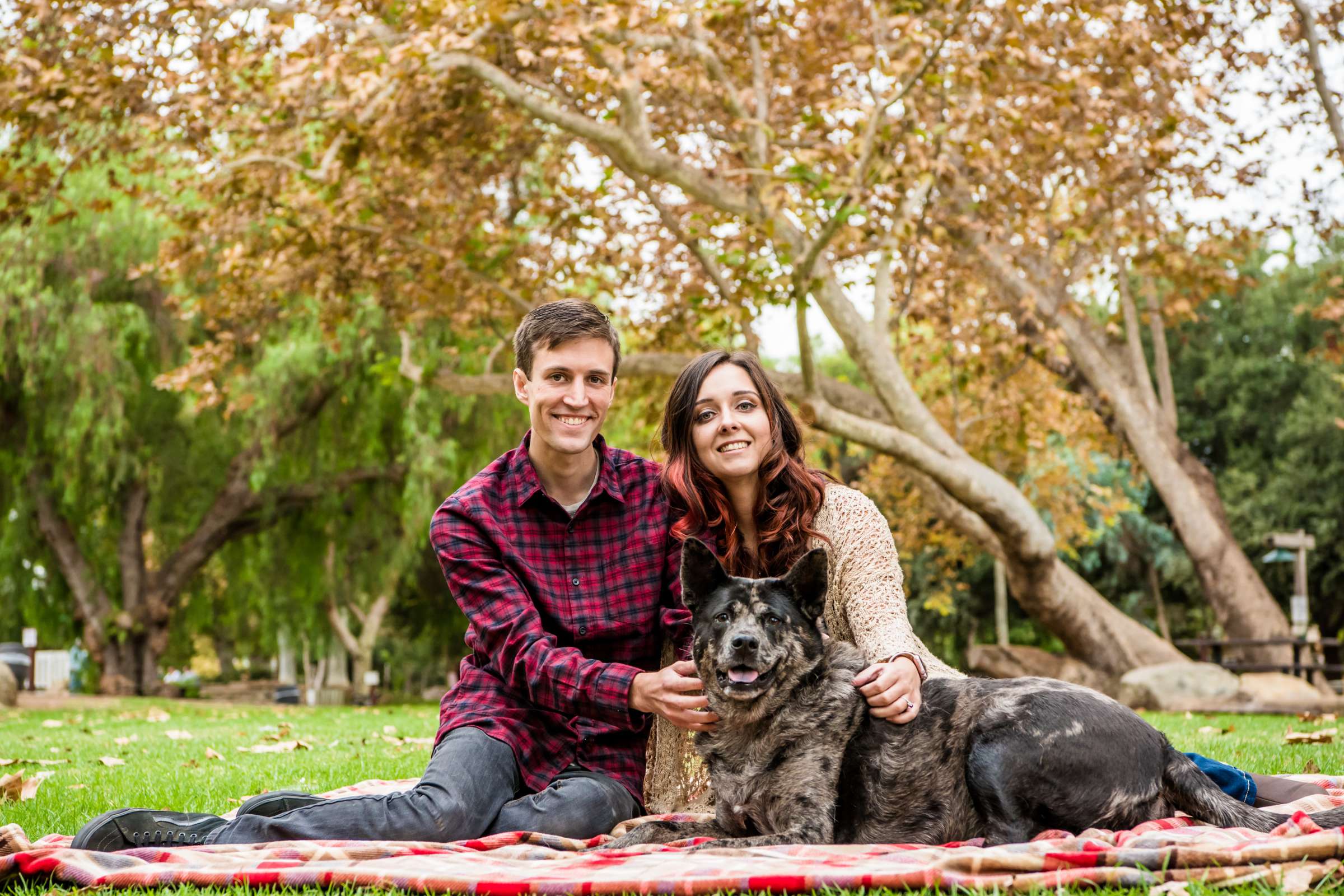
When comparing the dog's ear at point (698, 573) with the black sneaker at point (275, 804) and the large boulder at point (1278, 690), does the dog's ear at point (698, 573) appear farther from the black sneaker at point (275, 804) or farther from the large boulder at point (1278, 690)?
the large boulder at point (1278, 690)

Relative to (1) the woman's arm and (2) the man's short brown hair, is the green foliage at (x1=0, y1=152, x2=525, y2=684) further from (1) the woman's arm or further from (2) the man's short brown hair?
(1) the woman's arm

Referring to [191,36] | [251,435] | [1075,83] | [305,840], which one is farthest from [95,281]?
[305,840]

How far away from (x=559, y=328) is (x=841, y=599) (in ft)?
5.03

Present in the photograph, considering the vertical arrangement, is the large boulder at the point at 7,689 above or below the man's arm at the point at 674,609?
below

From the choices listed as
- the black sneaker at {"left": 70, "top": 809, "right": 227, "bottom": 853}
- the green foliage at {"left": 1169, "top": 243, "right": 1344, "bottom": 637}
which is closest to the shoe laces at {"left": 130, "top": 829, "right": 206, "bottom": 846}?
the black sneaker at {"left": 70, "top": 809, "right": 227, "bottom": 853}

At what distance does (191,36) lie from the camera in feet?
38.1

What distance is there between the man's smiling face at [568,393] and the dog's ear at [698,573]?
775mm

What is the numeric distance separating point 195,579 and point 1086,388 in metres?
17.7

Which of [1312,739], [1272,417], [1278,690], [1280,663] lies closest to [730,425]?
[1312,739]

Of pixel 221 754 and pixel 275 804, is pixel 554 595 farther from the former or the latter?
pixel 221 754

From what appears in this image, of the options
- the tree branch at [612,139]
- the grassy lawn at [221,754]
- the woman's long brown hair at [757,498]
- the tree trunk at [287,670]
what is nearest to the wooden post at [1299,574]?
the grassy lawn at [221,754]

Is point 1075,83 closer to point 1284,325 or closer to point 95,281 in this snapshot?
point 95,281

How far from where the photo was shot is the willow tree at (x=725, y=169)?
1113 cm

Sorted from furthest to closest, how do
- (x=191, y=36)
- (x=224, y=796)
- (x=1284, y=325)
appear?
(x=1284, y=325)
(x=191, y=36)
(x=224, y=796)
